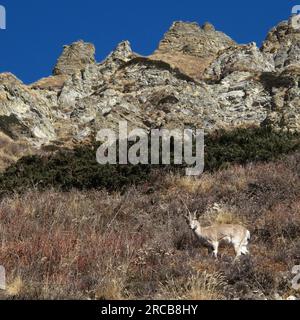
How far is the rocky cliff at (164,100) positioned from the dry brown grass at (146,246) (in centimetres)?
2028

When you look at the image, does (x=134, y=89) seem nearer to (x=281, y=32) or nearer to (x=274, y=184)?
(x=274, y=184)

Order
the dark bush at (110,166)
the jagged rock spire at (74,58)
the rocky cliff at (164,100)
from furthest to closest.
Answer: the jagged rock spire at (74,58) → the rocky cliff at (164,100) → the dark bush at (110,166)

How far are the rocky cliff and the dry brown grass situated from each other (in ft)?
66.5

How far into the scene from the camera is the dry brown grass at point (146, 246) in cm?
588

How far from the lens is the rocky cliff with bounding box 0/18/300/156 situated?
111 feet

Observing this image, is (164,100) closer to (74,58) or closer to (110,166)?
(110,166)

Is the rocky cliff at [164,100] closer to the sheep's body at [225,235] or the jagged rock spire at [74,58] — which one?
the sheep's body at [225,235]

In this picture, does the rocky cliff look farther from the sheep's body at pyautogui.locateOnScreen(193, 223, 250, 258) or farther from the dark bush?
the sheep's body at pyautogui.locateOnScreen(193, 223, 250, 258)

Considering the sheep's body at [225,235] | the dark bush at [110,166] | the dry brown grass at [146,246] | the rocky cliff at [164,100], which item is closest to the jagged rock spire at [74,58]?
the rocky cliff at [164,100]

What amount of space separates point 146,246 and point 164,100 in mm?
28371

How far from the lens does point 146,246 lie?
7.19 metres

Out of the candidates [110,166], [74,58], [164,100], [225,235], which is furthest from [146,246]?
[74,58]

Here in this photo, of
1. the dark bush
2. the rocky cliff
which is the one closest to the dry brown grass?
the dark bush

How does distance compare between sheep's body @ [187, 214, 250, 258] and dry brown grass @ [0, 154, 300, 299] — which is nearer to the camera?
dry brown grass @ [0, 154, 300, 299]
